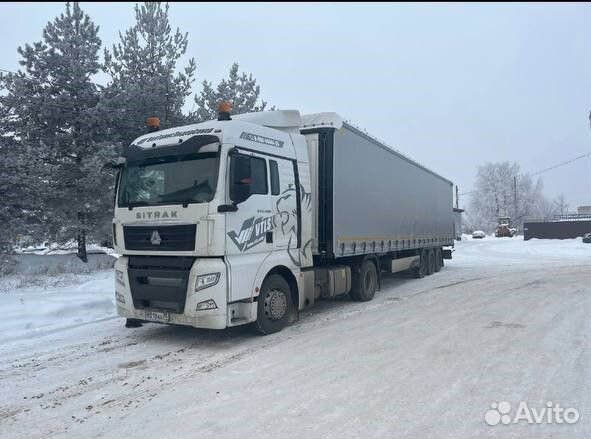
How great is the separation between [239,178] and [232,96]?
13216 mm

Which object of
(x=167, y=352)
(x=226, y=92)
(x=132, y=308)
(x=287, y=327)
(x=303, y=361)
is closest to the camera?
(x=303, y=361)

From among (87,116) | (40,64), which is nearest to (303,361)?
(87,116)

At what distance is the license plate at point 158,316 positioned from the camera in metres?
6.59

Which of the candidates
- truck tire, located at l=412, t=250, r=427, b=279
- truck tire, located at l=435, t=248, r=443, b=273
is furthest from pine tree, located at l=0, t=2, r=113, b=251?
truck tire, located at l=435, t=248, r=443, b=273

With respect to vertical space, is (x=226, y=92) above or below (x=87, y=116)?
above

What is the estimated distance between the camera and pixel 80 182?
13.7 metres

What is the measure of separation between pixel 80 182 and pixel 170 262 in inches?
339

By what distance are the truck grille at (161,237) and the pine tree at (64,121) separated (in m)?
7.35

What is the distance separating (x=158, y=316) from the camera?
6.66m

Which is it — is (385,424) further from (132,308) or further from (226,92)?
(226,92)

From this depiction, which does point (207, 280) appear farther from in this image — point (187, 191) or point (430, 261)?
point (430, 261)

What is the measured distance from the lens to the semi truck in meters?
6.41

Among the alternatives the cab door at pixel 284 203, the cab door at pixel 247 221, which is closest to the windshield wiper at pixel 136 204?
the cab door at pixel 247 221

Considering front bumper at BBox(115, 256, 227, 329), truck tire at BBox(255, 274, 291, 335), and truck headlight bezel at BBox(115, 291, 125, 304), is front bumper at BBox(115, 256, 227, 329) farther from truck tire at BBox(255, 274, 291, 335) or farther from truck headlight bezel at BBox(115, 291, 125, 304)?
truck tire at BBox(255, 274, 291, 335)
